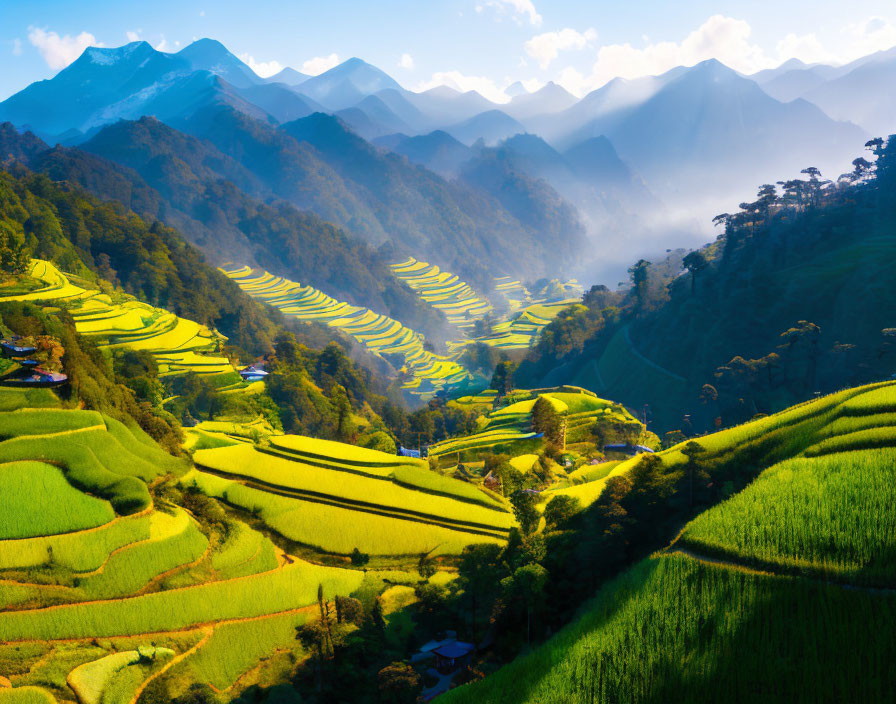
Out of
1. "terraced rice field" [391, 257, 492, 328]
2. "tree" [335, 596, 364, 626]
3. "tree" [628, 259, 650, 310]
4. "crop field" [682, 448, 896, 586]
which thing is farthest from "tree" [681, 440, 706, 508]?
"terraced rice field" [391, 257, 492, 328]

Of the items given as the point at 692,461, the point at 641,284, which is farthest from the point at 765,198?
the point at 692,461

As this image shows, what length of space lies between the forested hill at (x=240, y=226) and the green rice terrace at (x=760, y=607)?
296 feet

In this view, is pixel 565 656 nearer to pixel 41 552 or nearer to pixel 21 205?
pixel 41 552

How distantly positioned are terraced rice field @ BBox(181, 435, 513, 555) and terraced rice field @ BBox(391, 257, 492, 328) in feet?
278

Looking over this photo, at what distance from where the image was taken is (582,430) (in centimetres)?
3897

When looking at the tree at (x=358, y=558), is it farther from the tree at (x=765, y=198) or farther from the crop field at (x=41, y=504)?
the tree at (x=765, y=198)

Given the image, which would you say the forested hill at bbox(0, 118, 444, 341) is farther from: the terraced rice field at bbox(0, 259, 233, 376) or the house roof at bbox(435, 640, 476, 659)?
the house roof at bbox(435, 640, 476, 659)

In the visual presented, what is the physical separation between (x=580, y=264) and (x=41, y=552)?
7412 inches

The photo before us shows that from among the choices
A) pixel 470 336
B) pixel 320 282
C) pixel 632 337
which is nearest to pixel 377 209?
pixel 320 282

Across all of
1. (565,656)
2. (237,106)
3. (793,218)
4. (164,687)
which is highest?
(237,106)

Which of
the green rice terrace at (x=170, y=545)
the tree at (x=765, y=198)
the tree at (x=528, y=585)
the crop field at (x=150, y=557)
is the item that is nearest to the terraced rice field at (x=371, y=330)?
the tree at (x=765, y=198)

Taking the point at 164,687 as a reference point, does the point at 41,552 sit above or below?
above

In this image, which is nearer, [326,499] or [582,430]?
[326,499]

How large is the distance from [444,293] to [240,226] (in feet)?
123
